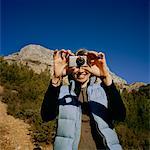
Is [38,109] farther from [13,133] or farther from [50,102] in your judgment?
[50,102]

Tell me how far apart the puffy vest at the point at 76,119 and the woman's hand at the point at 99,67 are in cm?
13

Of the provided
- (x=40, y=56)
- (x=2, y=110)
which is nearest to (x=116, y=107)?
(x=2, y=110)

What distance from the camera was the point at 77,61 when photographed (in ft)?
12.6

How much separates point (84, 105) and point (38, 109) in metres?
6.84

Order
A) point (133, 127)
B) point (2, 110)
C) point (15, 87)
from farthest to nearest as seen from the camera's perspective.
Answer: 1. point (15, 87)
2. point (2, 110)
3. point (133, 127)

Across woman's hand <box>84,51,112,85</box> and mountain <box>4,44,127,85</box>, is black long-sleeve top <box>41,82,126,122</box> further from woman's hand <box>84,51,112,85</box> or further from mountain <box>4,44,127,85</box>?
mountain <box>4,44,127,85</box>

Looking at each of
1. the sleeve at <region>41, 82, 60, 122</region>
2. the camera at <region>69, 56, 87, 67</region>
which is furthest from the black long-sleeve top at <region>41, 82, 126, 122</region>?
the camera at <region>69, 56, 87, 67</region>

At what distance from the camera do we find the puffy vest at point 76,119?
3562mm

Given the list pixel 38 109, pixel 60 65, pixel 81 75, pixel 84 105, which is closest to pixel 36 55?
pixel 38 109

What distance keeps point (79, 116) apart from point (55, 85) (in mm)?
385

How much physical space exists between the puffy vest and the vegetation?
5211 millimetres

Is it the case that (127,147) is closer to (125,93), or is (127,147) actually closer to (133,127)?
(133,127)

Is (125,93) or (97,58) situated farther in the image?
(125,93)

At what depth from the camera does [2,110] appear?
34.0 ft
